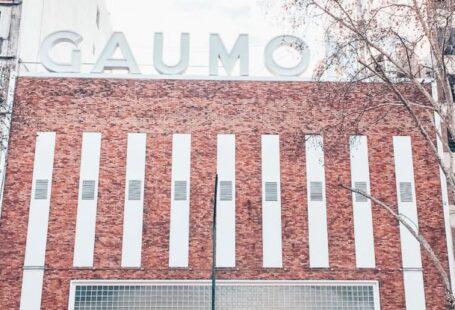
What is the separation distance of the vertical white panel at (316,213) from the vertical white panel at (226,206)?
3.09m

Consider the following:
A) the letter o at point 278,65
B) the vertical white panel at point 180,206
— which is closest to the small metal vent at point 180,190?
the vertical white panel at point 180,206

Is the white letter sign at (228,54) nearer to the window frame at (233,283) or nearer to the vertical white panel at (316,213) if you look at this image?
the vertical white panel at (316,213)

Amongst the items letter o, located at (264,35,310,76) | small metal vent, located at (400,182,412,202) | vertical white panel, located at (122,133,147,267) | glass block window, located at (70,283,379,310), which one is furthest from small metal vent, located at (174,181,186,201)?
small metal vent, located at (400,182,412,202)

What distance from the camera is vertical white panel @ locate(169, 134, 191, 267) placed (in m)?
26.5

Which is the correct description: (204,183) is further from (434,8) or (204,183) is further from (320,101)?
(434,8)

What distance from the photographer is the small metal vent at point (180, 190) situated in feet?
89.2

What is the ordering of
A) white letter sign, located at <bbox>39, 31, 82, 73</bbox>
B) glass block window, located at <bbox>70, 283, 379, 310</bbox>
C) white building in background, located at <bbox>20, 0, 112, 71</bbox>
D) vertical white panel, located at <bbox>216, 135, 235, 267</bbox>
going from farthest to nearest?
white building in background, located at <bbox>20, 0, 112, 71</bbox> → white letter sign, located at <bbox>39, 31, 82, 73</bbox> → vertical white panel, located at <bbox>216, 135, 235, 267</bbox> → glass block window, located at <bbox>70, 283, 379, 310</bbox>

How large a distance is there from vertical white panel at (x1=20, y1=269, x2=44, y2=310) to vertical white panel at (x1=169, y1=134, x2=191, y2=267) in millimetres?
5053

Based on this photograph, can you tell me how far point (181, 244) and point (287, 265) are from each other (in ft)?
14.0

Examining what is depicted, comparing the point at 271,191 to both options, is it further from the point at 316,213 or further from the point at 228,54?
the point at 228,54

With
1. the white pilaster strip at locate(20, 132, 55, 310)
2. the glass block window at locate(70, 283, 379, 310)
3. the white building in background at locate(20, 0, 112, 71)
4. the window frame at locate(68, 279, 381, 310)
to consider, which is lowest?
the glass block window at locate(70, 283, 379, 310)

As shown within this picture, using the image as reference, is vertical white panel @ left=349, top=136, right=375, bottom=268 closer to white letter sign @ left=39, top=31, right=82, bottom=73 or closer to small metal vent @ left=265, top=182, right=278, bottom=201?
small metal vent @ left=265, top=182, right=278, bottom=201

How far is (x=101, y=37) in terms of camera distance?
142 feet

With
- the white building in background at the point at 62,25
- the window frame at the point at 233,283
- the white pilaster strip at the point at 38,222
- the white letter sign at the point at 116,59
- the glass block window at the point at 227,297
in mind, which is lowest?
the glass block window at the point at 227,297
